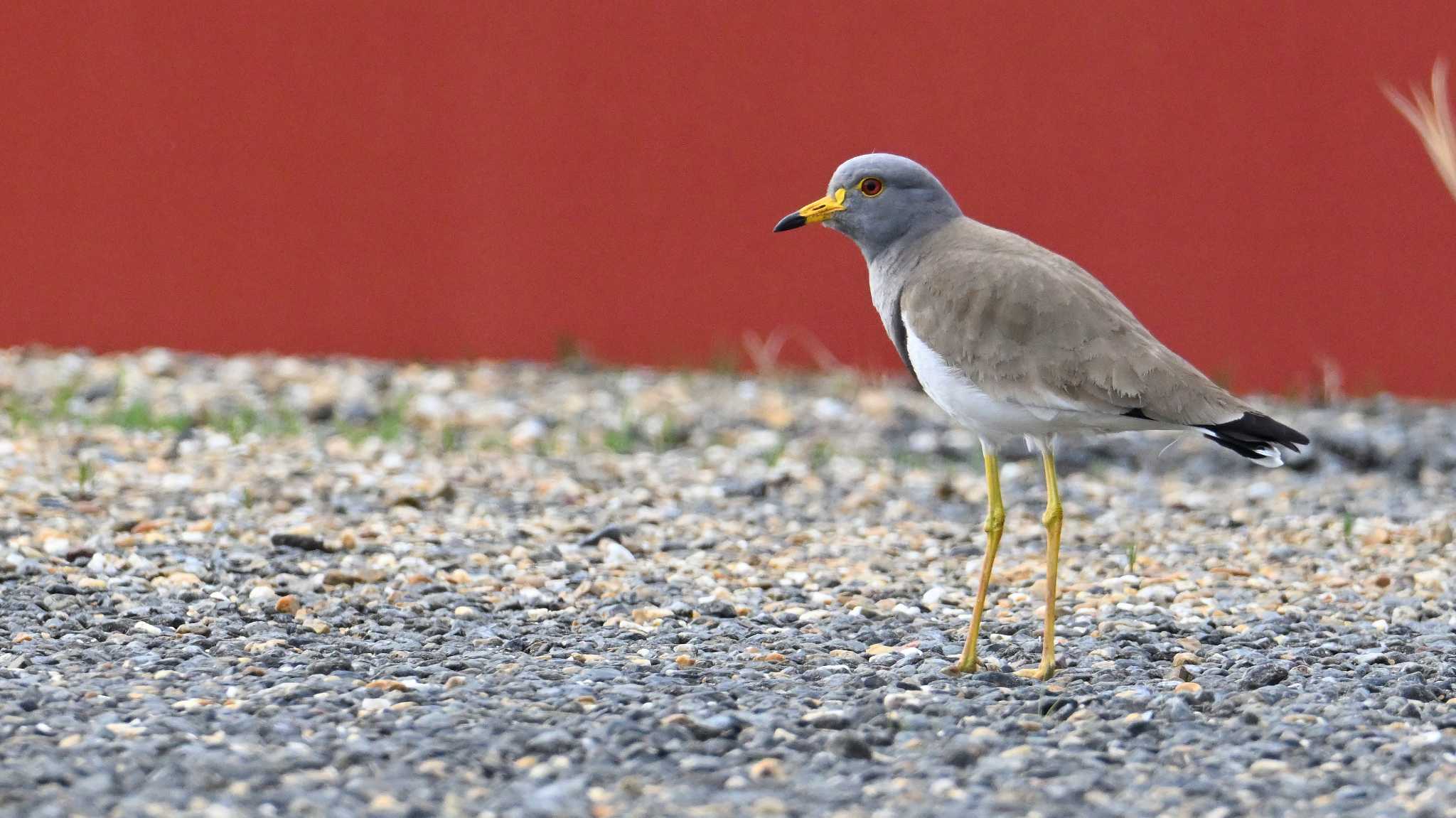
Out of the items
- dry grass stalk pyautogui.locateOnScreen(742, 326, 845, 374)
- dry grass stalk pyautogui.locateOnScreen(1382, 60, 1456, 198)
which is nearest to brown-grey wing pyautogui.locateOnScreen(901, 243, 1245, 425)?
dry grass stalk pyautogui.locateOnScreen(1382, 60, 1456, 198)

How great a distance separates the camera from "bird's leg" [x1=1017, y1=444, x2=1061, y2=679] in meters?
3.85

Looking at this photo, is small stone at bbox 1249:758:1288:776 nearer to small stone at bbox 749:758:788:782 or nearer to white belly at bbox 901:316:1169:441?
white belly at bbox 901:316:1169:441

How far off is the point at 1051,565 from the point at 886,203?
3.19 ft

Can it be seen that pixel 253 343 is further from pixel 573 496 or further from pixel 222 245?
pixel 573 496

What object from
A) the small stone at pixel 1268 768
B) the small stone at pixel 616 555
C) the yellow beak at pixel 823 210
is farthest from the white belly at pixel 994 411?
the small stone at pixel 616 555

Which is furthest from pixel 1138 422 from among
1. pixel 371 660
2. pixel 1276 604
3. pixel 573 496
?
pixel 573 496

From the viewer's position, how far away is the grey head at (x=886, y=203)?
4.20 meters

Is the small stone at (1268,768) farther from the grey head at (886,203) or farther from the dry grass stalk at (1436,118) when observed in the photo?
the dry grass stalk at (1436,118)

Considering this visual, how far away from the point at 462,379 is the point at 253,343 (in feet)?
4.05

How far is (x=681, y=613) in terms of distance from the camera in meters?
4.50

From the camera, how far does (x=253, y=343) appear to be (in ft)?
29.1

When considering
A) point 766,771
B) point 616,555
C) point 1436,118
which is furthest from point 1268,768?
point 1436,118

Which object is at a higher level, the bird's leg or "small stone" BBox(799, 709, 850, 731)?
the bird's leg

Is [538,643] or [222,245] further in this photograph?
[222,245]
